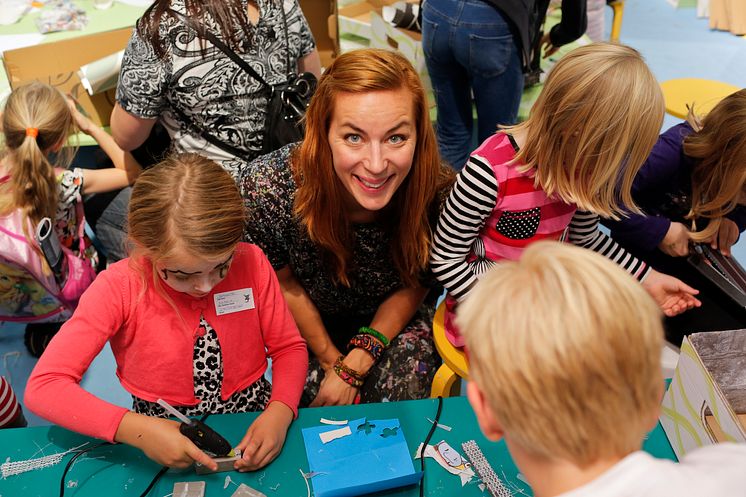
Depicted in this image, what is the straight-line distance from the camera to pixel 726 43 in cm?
472

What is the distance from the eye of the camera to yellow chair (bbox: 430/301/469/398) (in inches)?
68.8

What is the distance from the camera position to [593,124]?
144 cm

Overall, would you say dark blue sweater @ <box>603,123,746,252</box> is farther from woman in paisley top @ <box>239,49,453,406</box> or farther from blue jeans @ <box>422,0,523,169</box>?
blue jeans @ <box>422,0,523,169</box>

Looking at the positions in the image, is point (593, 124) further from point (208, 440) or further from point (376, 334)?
point (208, 440)

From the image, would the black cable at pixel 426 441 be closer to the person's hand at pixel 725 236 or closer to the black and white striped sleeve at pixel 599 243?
the black and white striped sleeve at pixel 599 243

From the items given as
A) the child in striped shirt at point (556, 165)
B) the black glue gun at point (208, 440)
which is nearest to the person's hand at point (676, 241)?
the child in striped shirt at point (556, 165)

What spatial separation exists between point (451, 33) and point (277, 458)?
1787 mm

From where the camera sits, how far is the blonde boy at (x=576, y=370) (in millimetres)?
748

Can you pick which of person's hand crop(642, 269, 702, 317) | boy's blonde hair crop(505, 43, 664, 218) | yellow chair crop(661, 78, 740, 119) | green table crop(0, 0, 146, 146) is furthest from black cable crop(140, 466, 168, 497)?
yellow chair crop(661, 78, 740, 119)

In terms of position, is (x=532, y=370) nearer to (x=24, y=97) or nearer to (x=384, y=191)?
(x=384, y=191)

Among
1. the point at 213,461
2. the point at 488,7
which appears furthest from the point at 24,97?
the point at 488,7

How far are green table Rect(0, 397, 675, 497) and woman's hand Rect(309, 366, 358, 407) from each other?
1.06ft

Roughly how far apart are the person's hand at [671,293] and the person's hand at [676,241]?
17 centimetres

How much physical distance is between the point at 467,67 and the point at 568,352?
6.79 feet
